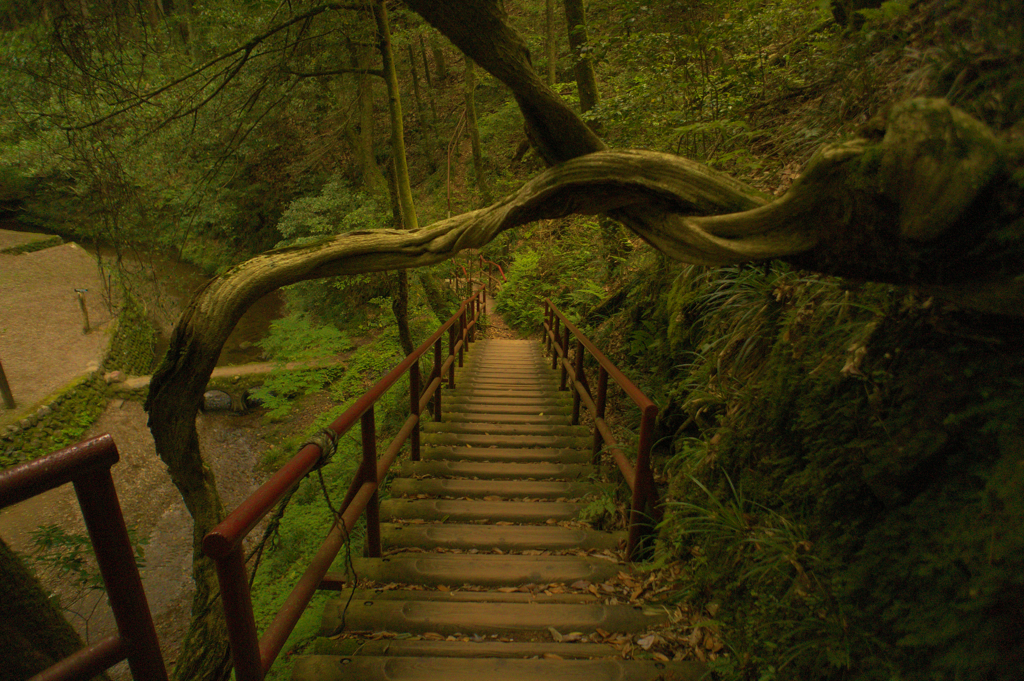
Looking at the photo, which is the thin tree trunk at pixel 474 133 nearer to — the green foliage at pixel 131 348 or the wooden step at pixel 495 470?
the green foliage at pixel 131 348

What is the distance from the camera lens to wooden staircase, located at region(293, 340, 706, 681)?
197cm

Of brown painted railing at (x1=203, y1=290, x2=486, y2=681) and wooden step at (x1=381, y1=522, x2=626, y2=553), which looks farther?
wooden step at (x1=381, y1=522, x2=626, y2=553)

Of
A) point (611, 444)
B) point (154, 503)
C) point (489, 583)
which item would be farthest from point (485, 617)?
point (154, 503)

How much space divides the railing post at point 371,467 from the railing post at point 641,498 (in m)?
1.41

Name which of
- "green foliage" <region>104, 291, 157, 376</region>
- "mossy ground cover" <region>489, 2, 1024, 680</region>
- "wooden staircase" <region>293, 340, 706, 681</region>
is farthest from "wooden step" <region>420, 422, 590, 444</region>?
"green foliage" <region>104, 291, 157, 376</region>

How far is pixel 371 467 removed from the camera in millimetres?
2457

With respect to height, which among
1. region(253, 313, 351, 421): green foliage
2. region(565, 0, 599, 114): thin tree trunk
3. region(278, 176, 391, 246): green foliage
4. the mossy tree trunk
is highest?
region(565, 0, 599, 114): thin tree trunk

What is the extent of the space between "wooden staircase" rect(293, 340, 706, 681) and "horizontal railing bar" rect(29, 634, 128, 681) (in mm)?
1145

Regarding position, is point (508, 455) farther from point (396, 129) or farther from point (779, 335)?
point (396, 129)

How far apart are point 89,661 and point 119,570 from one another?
0.16 meters

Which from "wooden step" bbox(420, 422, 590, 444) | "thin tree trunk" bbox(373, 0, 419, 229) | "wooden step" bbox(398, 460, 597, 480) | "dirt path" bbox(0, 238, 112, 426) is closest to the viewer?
"wooden step" bbox(398, 460, 597, 480)

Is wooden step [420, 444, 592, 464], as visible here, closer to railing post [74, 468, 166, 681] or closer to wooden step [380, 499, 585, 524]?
wooden step [380, 499, 585, 524]

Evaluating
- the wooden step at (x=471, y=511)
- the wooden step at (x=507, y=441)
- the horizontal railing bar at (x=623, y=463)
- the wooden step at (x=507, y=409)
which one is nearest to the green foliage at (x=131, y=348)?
the wooden step at (x=507, y=409)

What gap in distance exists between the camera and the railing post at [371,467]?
2.35 meters
